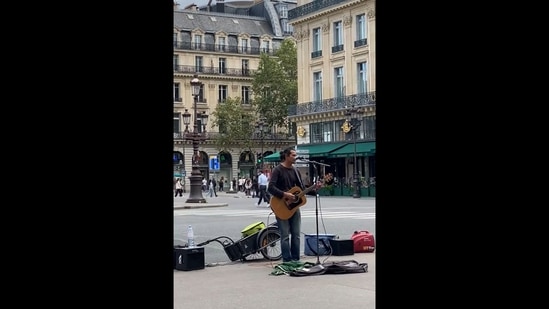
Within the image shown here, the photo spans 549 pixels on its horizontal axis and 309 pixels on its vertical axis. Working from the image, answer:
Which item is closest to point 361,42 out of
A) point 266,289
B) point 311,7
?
point 311,7

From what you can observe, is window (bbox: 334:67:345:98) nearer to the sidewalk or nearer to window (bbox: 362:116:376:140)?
window (bbox: 362:116:376:140)

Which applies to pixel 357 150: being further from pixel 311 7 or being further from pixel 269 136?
pixel 269 136

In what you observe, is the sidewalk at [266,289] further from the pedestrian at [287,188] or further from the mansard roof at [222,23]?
the mansard roof at [222,23]

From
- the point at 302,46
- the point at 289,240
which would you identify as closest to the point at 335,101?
the point at 302,46

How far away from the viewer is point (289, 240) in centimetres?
1016

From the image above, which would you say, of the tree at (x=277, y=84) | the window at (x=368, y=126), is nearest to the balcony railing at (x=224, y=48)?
the tree at (x=277, y=84)

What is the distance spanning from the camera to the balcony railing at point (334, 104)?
43.2m

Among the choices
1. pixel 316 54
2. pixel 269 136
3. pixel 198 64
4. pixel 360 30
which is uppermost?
pixel 198 64

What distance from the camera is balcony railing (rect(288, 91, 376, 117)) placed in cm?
4325

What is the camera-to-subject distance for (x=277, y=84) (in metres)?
64.9

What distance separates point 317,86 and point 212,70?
2498cm
